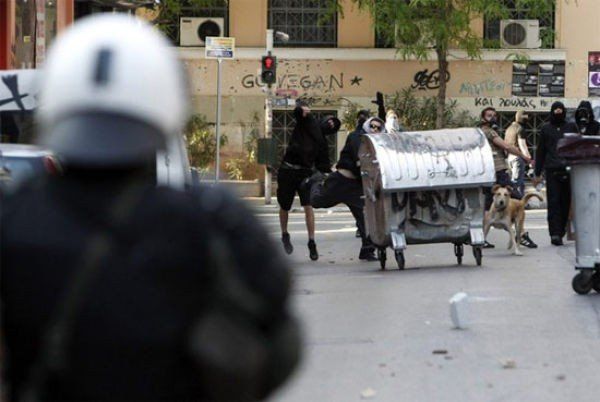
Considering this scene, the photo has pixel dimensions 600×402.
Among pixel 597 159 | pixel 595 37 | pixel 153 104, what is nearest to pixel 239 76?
pixel 595 37

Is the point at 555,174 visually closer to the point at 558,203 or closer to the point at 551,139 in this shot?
the point at 558,203

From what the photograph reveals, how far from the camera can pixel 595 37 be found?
117ft

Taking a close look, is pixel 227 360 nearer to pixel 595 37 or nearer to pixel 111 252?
pixel 111 252

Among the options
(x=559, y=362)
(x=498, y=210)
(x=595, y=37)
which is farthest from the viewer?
(x=595, y=37)

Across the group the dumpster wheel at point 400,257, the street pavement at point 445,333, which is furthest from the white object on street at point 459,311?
the dumpster wheel at point 400,257

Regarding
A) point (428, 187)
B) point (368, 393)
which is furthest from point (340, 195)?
point (368, 393)

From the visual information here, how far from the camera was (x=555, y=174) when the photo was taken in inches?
717

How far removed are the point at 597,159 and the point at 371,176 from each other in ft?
11.0

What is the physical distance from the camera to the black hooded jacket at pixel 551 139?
60.7 feet

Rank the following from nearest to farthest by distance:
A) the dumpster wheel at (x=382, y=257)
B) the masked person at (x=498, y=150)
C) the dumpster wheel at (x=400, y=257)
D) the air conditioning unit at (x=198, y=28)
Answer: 1. the dumpster wheel at (x=400, y=257)
2. the dumpster wheel at (x=382, y=257)
3. the masked person at (x=498, y=150)
4. the air conditioning unit at (x=198, y=28)

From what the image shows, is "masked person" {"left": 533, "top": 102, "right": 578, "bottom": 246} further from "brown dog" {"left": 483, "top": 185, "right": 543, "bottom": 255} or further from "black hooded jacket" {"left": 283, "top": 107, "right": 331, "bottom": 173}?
"black hooded jacket" {"left": 283, "top": 107, "right": 331, "bottom": 173}

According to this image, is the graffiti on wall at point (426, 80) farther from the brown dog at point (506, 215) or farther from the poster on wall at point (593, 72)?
the brown dog at point (506, 215)

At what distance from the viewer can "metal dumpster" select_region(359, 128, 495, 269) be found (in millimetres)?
14938

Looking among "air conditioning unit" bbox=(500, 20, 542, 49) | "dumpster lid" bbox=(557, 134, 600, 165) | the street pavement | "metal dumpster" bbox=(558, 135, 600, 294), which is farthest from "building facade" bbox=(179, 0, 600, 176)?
"dumpster lid" bbox=(557, 134, 600, 165)
